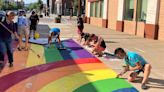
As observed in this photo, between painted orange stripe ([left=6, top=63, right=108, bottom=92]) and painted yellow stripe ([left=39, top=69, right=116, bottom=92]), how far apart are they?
9.8 inches

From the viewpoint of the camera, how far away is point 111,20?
3553 cm

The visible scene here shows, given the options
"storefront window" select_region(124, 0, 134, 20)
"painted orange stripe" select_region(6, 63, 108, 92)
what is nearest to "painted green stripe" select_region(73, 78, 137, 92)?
"painted orange stripe" select_region(6, 63, 108, 92)

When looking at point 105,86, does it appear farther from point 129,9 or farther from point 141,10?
point 129,9

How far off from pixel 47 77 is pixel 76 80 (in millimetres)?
906

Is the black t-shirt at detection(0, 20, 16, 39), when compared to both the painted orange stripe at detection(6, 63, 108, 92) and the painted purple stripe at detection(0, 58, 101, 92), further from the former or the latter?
the painted orange stripe at detection(6, 63, 108, 92)

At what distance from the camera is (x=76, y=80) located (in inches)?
366

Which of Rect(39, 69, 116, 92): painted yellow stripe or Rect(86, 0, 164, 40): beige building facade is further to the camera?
Rect(86, 0, 164, 40): beige building facade

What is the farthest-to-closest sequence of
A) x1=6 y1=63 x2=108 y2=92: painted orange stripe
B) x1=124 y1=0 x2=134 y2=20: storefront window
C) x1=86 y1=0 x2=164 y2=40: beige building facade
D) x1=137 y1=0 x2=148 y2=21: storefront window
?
1. x1=124 y1=0 x2=134 y2=20: storefront window
2. x1=137 y1=0 x2=148 y2=21: storefront window
3. x1=86 y1=0 x2=164 y2=40: beige building facade
4. x1=6 y1=63 x2=108 y2=92: painted orange stripe

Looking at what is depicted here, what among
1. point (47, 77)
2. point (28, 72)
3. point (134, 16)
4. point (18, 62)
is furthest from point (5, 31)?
point (134, 16)

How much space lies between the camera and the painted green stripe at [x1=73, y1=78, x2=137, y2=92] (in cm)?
830

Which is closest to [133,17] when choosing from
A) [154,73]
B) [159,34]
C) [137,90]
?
[159,34]

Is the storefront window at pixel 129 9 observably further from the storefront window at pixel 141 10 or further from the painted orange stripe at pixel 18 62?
the painted orange stripe at pixel 18 62

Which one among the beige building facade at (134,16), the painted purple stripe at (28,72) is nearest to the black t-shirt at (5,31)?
the painted purple stripe at (28,72)

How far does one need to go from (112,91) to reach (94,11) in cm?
3846
